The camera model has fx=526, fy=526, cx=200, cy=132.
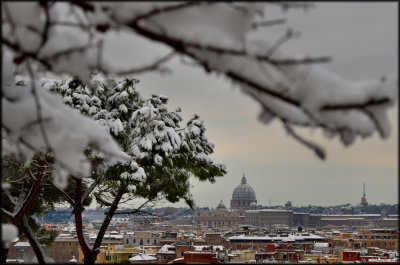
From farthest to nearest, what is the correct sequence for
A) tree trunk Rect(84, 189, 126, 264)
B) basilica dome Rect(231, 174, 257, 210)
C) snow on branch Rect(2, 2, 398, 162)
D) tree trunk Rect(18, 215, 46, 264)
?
basilica dome Rect(231, 174, 257, 210)
tree trunk Rect(84, 189, 126, 264)
tree trunk Rect(18, 215, 46, 264)
snow on branch Rect(2, 2, 398, 162)

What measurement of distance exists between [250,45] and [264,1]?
14 cm

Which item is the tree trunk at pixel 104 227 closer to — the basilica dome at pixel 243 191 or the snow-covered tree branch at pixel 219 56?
the snow-covered tree branch at pixel 219 56

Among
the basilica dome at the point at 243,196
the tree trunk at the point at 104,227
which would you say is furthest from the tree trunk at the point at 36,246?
the basilica dome at the point at 243,196

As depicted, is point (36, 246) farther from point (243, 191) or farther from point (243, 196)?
point (243, 196)

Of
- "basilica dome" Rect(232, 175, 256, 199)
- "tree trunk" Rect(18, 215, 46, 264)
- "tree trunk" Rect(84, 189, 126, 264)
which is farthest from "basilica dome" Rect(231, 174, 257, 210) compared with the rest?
"tree trunk" Rect(18, 215, 46, 264)

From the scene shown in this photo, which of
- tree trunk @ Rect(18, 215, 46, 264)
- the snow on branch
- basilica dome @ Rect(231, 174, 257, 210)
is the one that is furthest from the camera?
basilica dome @ Rect(231, 174, 257, 210)

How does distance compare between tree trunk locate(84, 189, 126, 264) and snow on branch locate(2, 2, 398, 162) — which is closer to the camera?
snow on branch locate(2, 2, 398, 162)

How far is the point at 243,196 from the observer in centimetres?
15562

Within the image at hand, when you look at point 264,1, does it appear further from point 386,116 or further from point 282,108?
point 386,116

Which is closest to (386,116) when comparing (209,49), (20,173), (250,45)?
(250,45)

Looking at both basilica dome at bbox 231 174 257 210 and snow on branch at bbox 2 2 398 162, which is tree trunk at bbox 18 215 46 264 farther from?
basilica dome at bbox 231 174 257 210

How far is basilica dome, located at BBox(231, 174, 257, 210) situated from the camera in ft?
503

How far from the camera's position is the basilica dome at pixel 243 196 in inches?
6033

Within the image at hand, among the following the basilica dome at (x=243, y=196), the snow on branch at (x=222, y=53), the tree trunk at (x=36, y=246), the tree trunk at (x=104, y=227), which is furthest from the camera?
the basilica dome at (x=243, y=196)
